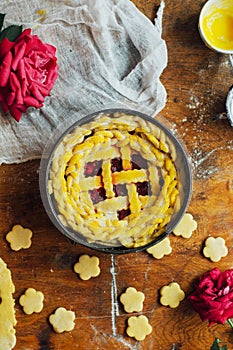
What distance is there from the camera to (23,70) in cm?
148

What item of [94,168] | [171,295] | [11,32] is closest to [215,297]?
[171,295]

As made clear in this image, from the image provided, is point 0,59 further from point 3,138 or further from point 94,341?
point 94,341

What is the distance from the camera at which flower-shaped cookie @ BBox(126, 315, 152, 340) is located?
1.58 metres

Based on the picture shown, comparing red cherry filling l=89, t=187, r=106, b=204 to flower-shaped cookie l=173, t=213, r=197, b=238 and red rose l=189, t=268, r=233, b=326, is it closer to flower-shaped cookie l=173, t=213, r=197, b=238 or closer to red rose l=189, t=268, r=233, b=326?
flower-shaped cookie l=173, t=213, r=197, b=238

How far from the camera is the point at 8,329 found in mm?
1544

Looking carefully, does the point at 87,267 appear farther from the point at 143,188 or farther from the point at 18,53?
the point at 18,53

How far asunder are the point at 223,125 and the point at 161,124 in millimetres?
186

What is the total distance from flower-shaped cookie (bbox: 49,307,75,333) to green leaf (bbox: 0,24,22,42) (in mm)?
638

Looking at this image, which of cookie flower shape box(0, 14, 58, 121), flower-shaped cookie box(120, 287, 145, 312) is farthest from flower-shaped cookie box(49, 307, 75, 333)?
cookie flower shape box(0, 14, 58, 121)

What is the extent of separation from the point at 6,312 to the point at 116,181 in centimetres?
40

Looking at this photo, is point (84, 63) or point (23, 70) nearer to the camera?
point (23, 70)

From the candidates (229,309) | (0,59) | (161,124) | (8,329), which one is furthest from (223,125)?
(8,329)

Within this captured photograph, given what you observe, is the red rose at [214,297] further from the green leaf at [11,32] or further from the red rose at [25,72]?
the green leaf at [11,32]

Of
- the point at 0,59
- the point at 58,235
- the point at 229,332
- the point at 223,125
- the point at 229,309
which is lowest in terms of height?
the point at 229,332
